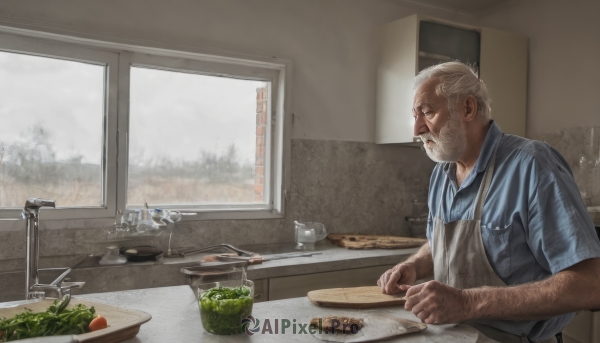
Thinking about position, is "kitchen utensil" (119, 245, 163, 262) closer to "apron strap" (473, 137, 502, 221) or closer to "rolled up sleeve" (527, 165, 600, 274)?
"apron strap" (473, 137, 502, 221)

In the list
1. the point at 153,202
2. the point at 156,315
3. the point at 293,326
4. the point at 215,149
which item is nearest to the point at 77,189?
the point at 153,202

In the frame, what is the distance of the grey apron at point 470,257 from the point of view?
4.72 ft

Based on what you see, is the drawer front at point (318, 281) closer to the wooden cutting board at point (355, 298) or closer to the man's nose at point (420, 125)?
the wooden cutting board at point (355, 298)

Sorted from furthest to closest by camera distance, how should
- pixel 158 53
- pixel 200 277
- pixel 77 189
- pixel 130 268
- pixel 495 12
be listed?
pixel 495 12 → pixel 158 53 → pixel 77 189 → pixel 130 268 → pixel 200 277

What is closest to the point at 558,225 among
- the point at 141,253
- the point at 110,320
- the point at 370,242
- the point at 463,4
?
the point at 110,320

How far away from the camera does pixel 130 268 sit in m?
2.21

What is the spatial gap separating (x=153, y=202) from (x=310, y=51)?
136 cm

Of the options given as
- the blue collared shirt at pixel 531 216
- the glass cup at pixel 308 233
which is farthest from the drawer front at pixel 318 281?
the blue collared shirt at pixel 531 216

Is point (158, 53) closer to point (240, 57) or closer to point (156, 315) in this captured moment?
point (240, 57)

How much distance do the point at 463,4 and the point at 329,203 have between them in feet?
6.01

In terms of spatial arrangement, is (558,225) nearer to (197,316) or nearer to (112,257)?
(197,316)

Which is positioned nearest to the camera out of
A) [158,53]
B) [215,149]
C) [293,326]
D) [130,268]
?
[293,326]

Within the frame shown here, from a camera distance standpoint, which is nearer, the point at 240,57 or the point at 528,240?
the point at 528,240

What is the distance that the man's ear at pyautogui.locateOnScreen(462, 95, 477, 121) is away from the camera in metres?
1.64
